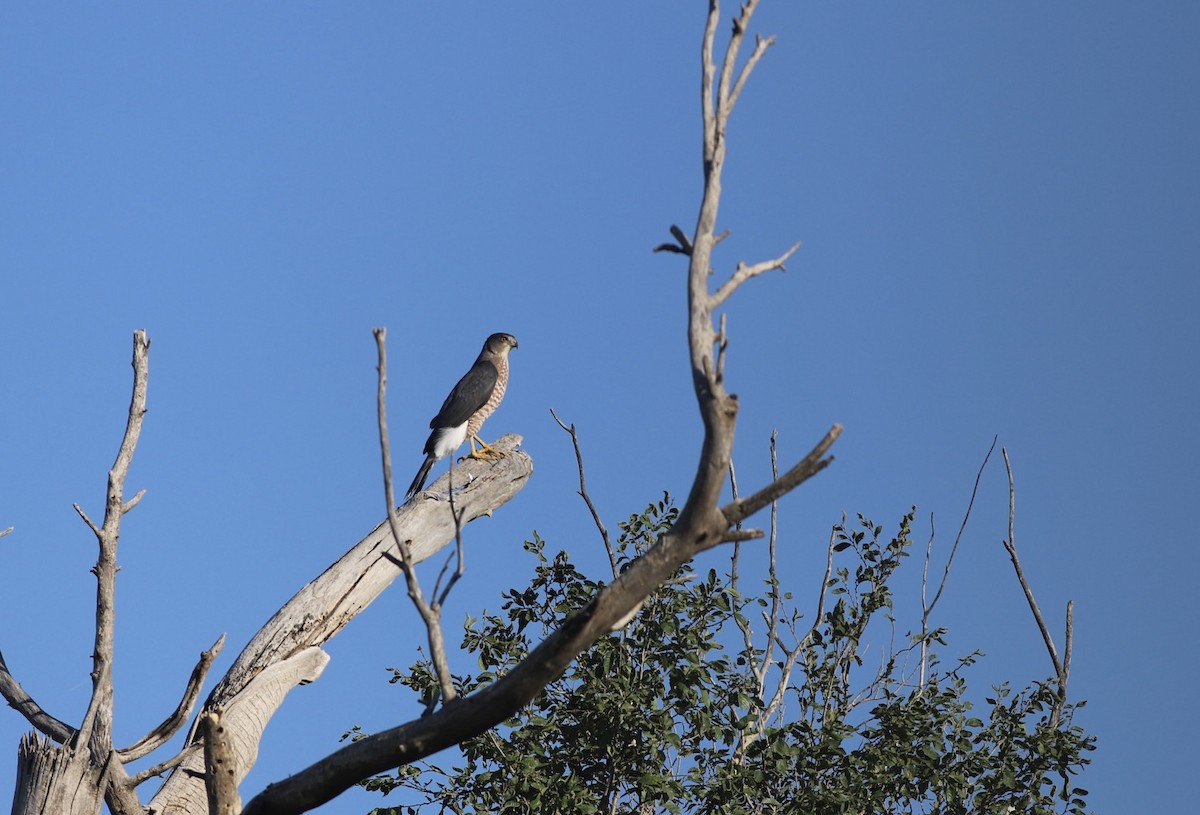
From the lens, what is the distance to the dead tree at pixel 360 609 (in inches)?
135

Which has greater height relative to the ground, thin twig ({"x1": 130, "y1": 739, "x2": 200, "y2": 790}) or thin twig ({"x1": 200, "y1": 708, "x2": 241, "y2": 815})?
thin twig ({"x1": 130, "y1": 739, "x2": 200, "y2": 790})

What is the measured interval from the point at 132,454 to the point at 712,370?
3.22 metres

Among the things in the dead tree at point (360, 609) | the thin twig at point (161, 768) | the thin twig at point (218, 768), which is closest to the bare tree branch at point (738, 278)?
the dead tree at point (360, 609)

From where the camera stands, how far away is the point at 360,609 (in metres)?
6.53

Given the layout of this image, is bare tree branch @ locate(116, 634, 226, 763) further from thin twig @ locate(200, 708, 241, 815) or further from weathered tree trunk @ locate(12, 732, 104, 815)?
thin twig @ locate(200, 708, 241, 815)

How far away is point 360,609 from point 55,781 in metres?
1.62

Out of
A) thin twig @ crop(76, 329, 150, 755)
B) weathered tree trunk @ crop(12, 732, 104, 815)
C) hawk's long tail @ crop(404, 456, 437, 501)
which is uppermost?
hawk's long tail @ crop(404, 456, 437, 501)

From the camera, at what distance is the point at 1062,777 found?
19.8ft

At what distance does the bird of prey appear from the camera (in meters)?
8.09

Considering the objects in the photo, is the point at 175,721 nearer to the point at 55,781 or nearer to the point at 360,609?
the point at 55,781

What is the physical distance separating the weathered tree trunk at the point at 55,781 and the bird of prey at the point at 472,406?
2560 millimetres

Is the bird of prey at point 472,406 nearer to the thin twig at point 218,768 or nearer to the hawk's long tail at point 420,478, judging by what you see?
the hawk's long tail at point 420,478

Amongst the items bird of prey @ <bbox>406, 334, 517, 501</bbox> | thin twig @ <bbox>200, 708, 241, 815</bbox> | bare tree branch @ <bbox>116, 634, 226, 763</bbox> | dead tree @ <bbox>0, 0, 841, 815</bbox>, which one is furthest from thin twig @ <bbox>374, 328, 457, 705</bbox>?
bird of prey @ <bbox>406, 334, 517, 501</bbox>

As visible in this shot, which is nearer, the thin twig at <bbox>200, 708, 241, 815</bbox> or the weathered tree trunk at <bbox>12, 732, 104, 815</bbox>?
the thin twig at <bbox>200, 708, 241, 815</bbox>
